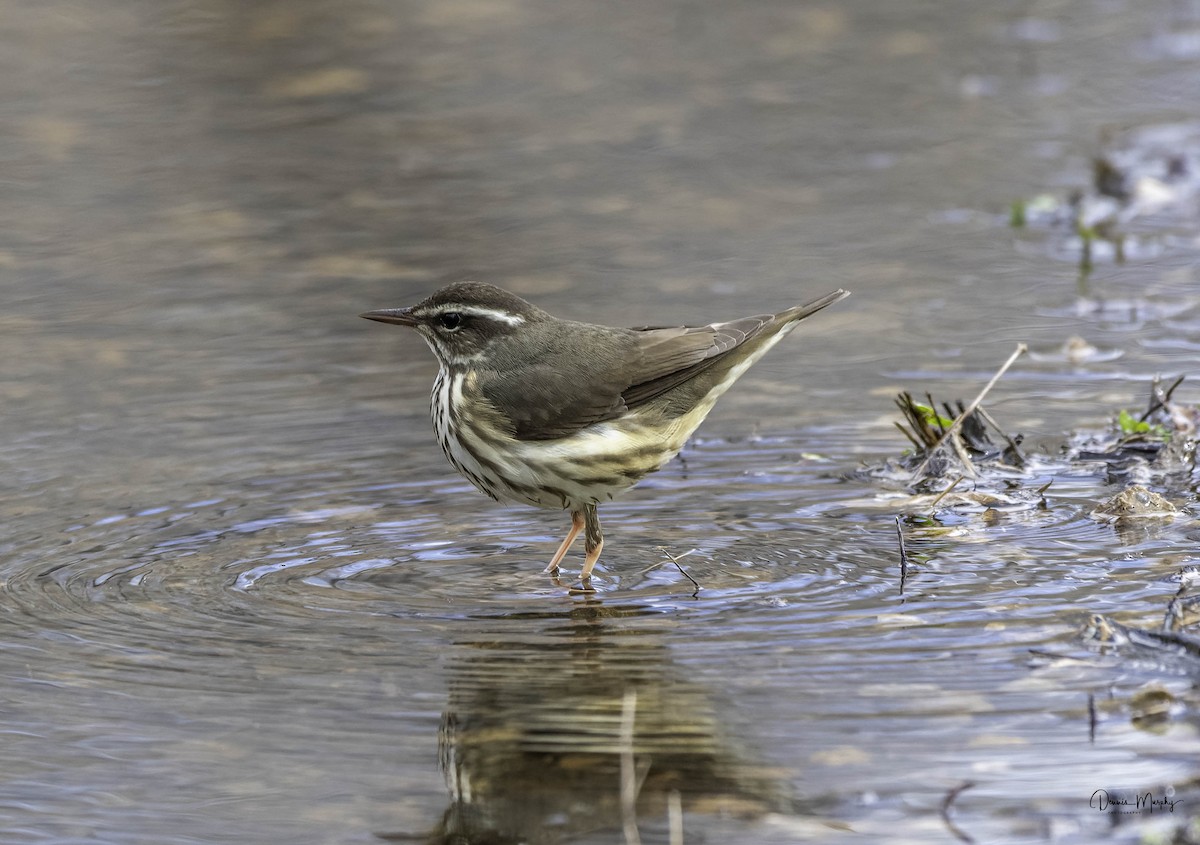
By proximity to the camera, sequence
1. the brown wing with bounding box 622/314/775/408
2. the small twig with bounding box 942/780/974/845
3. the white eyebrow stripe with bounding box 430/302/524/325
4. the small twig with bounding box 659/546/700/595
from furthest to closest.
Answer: the white eyebrow stripe with bounding box 430/302/524/325 → the brown wing with bounding box 622/314/775/408 → the small twig with bounding box 659/546/700/595 → the small twig with bounding box 942/780/974/845

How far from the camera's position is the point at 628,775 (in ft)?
17.0

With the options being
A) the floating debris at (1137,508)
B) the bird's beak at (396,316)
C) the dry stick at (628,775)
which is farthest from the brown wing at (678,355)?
the dry stick at (628,775)

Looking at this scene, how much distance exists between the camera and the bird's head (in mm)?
8391

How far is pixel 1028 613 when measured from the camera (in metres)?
6.70

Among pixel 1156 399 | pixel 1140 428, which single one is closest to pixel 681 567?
pixel 1140 428

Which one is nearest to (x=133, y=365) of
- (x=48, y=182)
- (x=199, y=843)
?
(x=48, y=182)

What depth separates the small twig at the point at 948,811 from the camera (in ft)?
16.4

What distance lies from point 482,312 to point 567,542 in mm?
1254

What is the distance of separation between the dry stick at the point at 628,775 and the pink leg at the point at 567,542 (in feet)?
5.50

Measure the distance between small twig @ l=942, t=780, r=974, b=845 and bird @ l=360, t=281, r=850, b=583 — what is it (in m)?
2.81

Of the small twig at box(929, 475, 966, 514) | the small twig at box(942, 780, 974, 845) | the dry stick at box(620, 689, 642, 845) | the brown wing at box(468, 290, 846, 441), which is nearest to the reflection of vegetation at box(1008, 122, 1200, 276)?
the small twig at box(929, 475, 966, 514)

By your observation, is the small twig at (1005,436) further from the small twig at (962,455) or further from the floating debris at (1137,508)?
the floating debris at (1137,508)

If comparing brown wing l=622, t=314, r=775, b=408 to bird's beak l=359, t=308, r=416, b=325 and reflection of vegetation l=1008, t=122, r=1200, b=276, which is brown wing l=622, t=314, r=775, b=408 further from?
reflection of vegetation l=1008, t=122, r=1200, b=276

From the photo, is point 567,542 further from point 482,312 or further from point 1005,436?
point 1005,436
